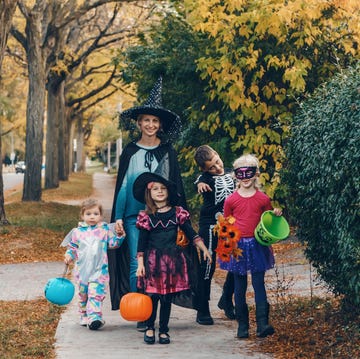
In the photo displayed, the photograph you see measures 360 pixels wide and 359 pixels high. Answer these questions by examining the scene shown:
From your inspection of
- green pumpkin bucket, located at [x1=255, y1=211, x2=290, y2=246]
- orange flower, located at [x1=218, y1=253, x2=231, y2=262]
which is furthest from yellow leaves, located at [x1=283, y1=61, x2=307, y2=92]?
orange flower, located at [x1=218, y1=253, x2=231, y2=262]

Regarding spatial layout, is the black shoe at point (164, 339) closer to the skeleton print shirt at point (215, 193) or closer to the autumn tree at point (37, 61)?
the skeleton print shirt at point (215, 193)

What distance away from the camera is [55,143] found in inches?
1267

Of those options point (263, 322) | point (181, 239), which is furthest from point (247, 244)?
point (263, 322)

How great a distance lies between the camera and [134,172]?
8117 millimetres

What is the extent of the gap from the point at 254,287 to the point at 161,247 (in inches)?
33.2

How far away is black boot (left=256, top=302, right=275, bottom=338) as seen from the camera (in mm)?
7242

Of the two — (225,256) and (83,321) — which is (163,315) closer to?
(225,256)

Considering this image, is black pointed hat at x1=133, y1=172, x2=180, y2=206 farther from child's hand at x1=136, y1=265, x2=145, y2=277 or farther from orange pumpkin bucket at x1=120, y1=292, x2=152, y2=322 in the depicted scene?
orange pumpkin bucket at x1=120, y1=292, x2=152, y2=322

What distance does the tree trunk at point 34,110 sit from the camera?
22594 mm

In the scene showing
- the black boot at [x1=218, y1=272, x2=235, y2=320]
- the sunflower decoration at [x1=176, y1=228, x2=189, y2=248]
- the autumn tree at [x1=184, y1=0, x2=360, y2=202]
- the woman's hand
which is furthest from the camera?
the autumn tree at [x1=184, y1=0, x2=360, y2=202]

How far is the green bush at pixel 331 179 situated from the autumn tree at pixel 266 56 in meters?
5.79

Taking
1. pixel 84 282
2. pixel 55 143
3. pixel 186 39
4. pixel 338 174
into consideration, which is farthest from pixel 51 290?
pixel 55 143

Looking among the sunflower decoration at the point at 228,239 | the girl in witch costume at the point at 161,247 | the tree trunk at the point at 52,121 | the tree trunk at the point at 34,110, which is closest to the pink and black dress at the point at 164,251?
the girl in witch costume at the point at 161,247

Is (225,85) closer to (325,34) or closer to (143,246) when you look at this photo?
(325,34)
